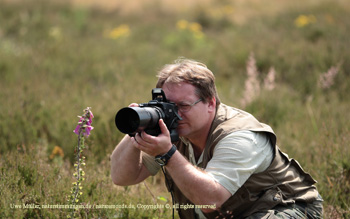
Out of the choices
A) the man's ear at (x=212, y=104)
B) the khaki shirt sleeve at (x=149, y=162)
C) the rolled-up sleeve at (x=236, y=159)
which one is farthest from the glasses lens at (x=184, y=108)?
the khaki shirt sleeve at (x=149, y=162)

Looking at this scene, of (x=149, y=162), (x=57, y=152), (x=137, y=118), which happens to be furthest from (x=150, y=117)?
(x=57, y=152)

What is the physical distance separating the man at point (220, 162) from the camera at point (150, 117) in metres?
0.06

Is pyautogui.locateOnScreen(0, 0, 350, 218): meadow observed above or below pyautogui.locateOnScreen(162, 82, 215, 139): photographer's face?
below

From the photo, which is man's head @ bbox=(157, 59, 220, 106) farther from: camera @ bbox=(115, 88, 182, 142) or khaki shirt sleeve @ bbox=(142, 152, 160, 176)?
khaki shirt sleeve @ bbox=(142, 152, 160, 176)

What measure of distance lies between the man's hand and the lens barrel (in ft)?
0.14

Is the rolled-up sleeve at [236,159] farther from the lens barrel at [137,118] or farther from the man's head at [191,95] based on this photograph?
the lens barrel at [137,118]

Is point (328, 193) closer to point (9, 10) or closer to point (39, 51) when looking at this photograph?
point (39, 51)

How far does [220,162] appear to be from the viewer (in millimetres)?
2330

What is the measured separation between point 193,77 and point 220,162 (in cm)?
56

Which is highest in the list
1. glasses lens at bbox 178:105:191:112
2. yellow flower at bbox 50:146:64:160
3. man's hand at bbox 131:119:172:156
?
glasses lens at bbox 178:105:191:112

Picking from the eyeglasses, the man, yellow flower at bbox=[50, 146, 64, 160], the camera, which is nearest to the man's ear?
the man

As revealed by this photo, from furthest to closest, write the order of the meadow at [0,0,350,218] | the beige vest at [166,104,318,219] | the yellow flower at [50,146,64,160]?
the yellow flower at [50,146,64,160], the meadow at [0,0,350,218], the beige vest at [166,104,318,219]

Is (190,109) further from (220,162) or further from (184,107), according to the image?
(220,162)

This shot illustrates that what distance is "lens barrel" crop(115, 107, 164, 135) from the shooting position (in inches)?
85.1
